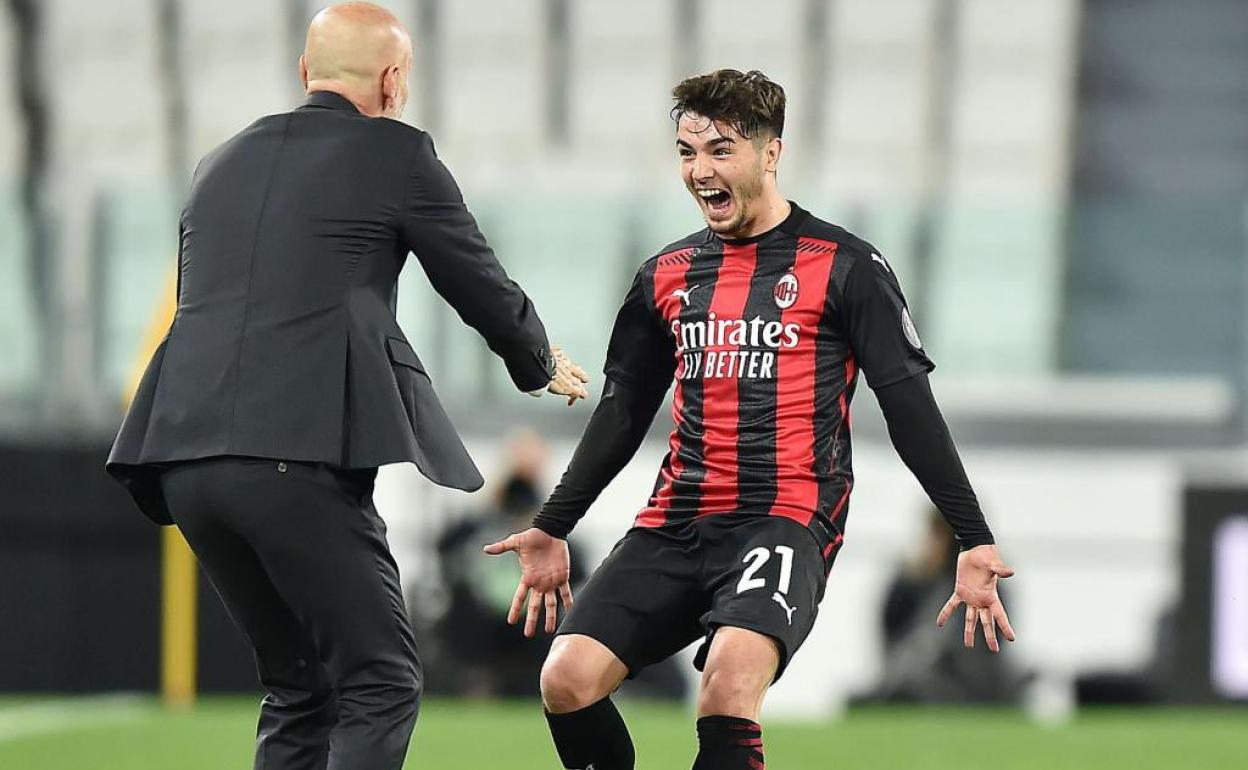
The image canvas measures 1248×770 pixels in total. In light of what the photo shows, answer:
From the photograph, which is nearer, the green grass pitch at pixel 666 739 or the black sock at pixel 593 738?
the black sock at pixel 593 738

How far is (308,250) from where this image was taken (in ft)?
14.1

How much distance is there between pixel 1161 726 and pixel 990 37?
8.00 m

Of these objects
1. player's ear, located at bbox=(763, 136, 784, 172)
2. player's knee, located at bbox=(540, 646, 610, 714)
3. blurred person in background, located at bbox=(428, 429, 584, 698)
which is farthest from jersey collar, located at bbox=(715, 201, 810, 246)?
blurred person in background, located at bbox=(428, 429, 584, 698)

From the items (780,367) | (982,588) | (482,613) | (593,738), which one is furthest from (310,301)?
(482,613)

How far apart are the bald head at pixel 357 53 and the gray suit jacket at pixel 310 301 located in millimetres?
45

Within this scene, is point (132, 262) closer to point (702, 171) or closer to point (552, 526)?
point (552, 526)

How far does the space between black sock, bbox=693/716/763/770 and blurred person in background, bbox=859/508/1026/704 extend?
6.50 metres

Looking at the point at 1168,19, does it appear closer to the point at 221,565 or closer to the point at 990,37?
the point at 990,37

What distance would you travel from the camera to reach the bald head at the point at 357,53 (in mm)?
4496

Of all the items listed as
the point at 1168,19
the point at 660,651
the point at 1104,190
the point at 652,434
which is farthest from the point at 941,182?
the point at 660,651

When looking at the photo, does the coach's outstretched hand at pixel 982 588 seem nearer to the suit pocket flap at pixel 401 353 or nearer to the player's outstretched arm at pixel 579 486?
the player's outstretched arm at pixel 579 486

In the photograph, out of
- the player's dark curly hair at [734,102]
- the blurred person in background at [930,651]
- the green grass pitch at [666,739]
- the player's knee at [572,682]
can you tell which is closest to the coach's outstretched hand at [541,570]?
the player's knee at [572,682]

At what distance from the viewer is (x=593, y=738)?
4824 mm

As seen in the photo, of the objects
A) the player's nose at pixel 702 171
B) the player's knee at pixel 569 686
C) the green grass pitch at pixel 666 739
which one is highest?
the player's nose at pixel 702 171
